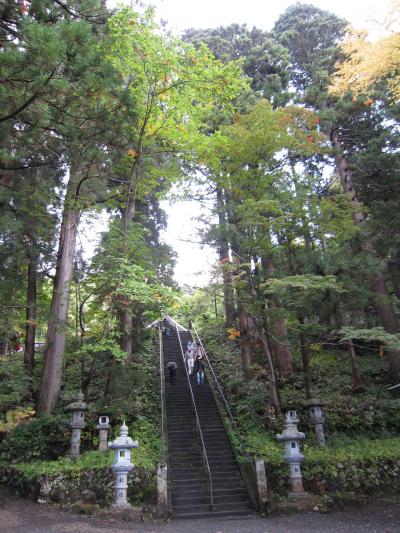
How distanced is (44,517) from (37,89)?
23.3 ft

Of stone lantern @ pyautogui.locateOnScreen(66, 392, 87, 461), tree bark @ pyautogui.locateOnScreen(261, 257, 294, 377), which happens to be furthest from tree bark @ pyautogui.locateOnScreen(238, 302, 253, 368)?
stone lantern @ pyautogui.locateOnScreen(66, 392, 87, 461)

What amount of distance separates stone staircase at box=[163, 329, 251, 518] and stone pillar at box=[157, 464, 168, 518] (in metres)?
0.34

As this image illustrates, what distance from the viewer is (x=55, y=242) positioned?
12.4 metres

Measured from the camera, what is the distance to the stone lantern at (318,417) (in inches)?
356

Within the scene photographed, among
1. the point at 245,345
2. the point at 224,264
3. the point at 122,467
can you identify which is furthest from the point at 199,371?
the point at 122,467

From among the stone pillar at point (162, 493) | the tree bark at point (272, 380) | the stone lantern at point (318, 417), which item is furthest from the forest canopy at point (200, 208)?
the stone pillar at point (162, 493)

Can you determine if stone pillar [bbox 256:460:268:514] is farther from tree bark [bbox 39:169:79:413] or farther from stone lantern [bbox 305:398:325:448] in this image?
tree bark [bbox 39:169:79:413]

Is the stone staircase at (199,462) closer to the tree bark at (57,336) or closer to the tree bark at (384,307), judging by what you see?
the tree bark at (57,336)

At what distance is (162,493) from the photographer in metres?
7.45

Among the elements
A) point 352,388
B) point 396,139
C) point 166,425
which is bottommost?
point 166,425

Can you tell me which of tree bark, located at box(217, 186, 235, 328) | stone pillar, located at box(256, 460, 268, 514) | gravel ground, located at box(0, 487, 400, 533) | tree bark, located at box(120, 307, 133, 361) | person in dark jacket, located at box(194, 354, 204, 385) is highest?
tree bark, located at box(217, 186, 235, 328)

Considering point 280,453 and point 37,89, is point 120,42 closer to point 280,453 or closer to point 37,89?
point 37,89

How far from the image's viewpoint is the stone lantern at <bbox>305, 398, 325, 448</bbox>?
903cm

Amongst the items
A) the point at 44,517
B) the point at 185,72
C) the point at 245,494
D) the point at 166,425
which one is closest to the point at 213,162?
the point at 185,72
